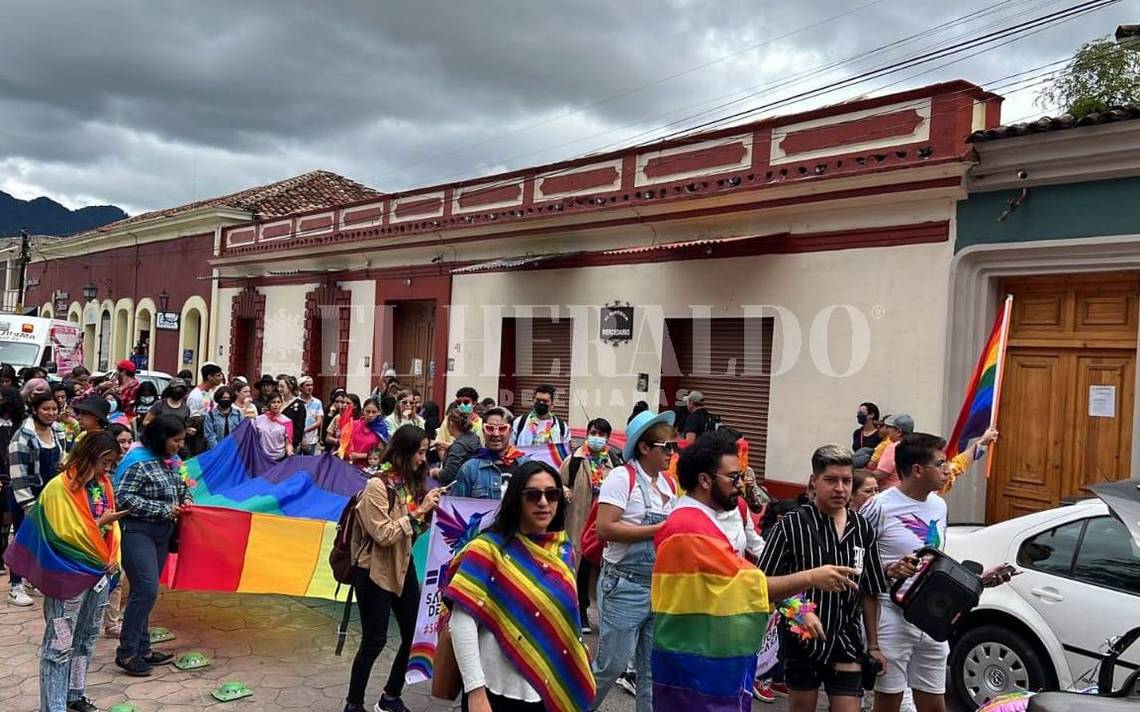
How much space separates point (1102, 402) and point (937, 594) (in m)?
6.05

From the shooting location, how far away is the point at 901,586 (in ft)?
12.2

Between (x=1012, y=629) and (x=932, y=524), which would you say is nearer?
(x=932, y=524)

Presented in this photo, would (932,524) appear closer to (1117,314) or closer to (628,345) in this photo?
(1117,314)

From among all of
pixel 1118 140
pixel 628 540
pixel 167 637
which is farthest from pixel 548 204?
pixel 628 540

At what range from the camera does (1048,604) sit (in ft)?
16.4

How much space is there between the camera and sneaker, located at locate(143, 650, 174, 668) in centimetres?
550

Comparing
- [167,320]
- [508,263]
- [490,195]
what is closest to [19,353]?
[167,320]

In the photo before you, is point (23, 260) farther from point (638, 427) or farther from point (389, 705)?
point (638, 427)

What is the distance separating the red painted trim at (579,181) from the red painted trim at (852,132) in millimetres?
3364

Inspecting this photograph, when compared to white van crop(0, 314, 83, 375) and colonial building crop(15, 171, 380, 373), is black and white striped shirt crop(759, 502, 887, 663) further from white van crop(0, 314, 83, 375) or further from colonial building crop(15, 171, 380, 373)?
colonial building crop(15, 171, 380, 373)

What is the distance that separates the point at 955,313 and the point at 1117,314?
1491mm

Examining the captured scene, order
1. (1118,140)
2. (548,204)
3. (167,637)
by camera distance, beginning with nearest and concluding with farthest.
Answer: (167,637) → (1118,140) → (548,204)

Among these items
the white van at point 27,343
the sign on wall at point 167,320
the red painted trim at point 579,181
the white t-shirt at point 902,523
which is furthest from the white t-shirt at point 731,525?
the sign on wall at point 167,320

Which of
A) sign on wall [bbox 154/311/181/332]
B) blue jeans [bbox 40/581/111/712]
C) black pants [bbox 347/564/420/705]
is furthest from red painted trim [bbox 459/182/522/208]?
→ sign on wall [bbox 154/311/181/332]
